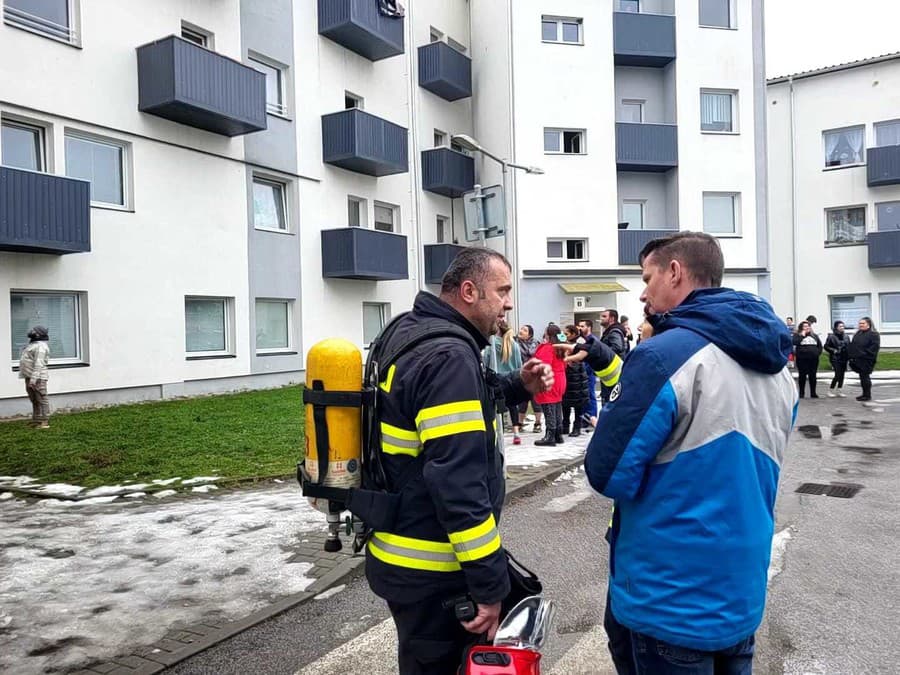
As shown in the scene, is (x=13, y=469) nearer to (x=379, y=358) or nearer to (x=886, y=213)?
(x=379, y=358)

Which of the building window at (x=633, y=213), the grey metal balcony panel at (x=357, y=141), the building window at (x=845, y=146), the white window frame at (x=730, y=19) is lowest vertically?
the building window at (x=633, y=213)

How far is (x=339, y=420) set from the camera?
2.62m

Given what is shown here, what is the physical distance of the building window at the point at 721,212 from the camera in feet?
89.7

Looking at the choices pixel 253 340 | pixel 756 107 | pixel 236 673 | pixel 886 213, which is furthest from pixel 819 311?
pixel 236 673

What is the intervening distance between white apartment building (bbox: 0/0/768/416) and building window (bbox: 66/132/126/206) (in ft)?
0.17

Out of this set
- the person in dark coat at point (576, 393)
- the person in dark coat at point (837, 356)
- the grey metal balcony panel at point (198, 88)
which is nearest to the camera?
the person in dark coat at point (576, 393)

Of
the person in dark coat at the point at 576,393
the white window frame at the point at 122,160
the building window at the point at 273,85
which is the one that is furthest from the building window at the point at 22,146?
the person in dark coat at the point at 576,393

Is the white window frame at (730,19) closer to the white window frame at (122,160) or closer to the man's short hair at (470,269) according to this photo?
the white window frame at (122,160)

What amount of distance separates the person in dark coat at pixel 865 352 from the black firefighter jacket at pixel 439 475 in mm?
Answer: 16836

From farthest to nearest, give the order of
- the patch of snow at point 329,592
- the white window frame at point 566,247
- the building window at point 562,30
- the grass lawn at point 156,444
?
the building window at point 562,30
the white window frame at point 566,247
the grass lawn at point 156,444
the patch of snow at point 329,592

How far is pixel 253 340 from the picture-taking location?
18141mm

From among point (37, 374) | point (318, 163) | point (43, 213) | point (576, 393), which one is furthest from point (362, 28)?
point (576, 393)

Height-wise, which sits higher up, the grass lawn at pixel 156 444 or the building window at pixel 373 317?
the building window at pixel 373 317

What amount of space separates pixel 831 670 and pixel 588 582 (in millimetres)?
1729
